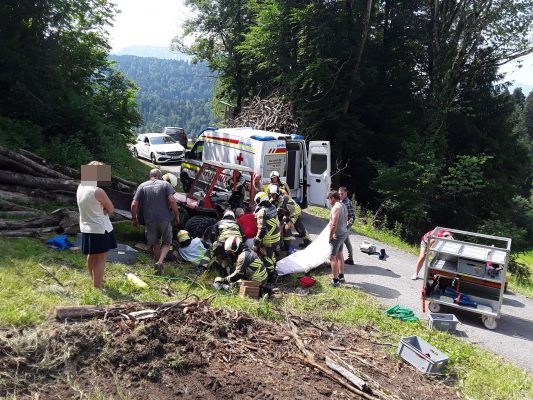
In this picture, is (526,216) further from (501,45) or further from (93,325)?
(93,325)

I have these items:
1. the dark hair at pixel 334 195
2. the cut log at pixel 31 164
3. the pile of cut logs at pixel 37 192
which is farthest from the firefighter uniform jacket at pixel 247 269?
the cut log at pixel 31 164

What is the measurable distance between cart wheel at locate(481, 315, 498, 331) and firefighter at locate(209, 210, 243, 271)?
4.19 meters

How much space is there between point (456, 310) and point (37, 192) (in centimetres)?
911

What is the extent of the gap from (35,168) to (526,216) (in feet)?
80.0

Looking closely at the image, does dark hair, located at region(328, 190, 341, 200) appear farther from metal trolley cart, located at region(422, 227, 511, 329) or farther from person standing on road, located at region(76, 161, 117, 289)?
person standing on road, located at region(76, 161, 117, 289)

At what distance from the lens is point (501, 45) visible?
20.5 meters

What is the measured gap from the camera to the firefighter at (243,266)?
7.64 metres

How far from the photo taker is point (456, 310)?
26.1 ft

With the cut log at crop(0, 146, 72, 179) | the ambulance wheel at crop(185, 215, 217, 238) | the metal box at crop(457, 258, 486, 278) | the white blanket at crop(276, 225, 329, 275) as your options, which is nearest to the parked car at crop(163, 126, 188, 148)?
the cut log at crop(0, 146, 72, 179)

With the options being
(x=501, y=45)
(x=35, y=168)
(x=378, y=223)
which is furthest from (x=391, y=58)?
(x=35, y=168)

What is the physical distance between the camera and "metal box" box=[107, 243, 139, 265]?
26.8ft

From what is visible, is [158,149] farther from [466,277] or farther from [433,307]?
[466,277]

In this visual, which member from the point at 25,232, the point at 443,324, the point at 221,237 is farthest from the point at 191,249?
the point at 443,324

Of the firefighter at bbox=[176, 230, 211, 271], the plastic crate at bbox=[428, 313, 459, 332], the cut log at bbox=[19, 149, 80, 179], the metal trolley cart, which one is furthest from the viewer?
the cut log at bbox=[19, 149, 80, 179]
